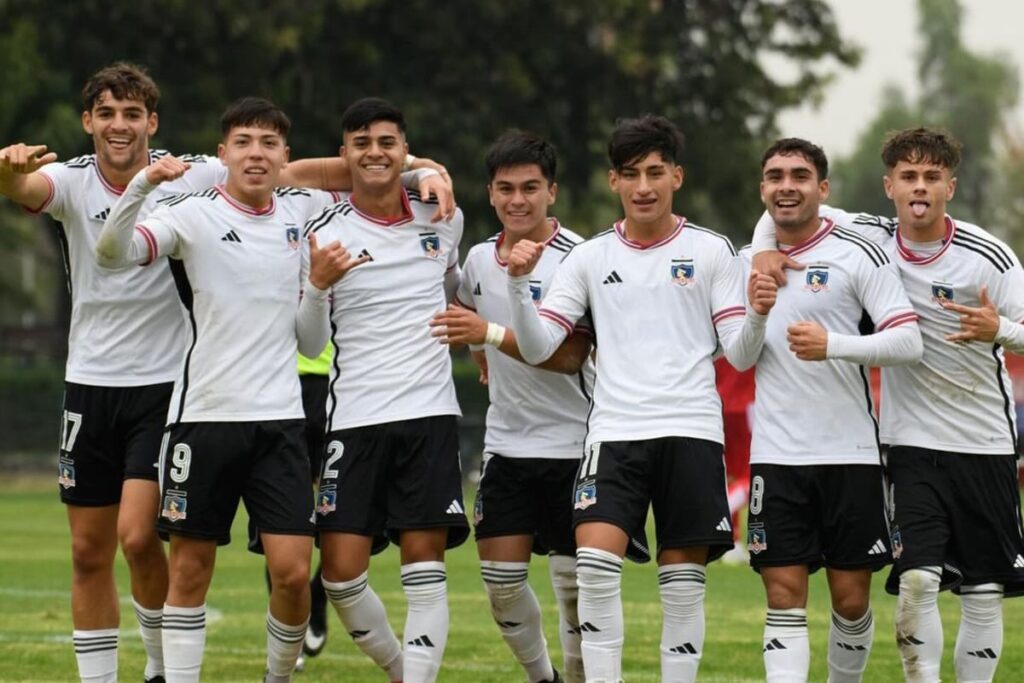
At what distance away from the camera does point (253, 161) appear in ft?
27.4

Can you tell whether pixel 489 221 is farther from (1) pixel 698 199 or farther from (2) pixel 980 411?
(2) pixel 980 411

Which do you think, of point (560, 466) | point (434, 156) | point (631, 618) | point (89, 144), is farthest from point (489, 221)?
point (560, 466)

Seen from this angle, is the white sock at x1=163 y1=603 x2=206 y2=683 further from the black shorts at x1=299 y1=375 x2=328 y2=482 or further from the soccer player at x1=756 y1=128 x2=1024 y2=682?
the soccer player at x1=756 y1=128 x2=1024 y2=682

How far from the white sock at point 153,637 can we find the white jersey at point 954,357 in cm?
351

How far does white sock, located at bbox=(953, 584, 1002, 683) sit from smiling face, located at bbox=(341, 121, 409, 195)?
3249 millimetres

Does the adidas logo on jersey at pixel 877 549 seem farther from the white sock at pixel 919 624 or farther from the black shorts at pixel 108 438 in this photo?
the black shorts at pixel 108 438

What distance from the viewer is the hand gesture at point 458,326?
26.7ft

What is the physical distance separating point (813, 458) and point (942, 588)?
3.04ft

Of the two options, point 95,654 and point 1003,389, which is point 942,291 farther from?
point 95,654

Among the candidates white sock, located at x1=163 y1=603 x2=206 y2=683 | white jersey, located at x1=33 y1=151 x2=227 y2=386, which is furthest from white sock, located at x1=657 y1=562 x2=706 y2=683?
white jersey, located at x1=33 y1=151 x2=227 y2=386

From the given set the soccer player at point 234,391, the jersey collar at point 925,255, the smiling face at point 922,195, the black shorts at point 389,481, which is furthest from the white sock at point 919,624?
the soccer player at point 234,391

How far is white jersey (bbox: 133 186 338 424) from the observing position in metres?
8.17

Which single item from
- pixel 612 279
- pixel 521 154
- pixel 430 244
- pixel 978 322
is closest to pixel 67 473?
pixel 430 244

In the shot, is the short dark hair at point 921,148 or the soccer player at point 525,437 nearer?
the short dark hair at point 921,148
